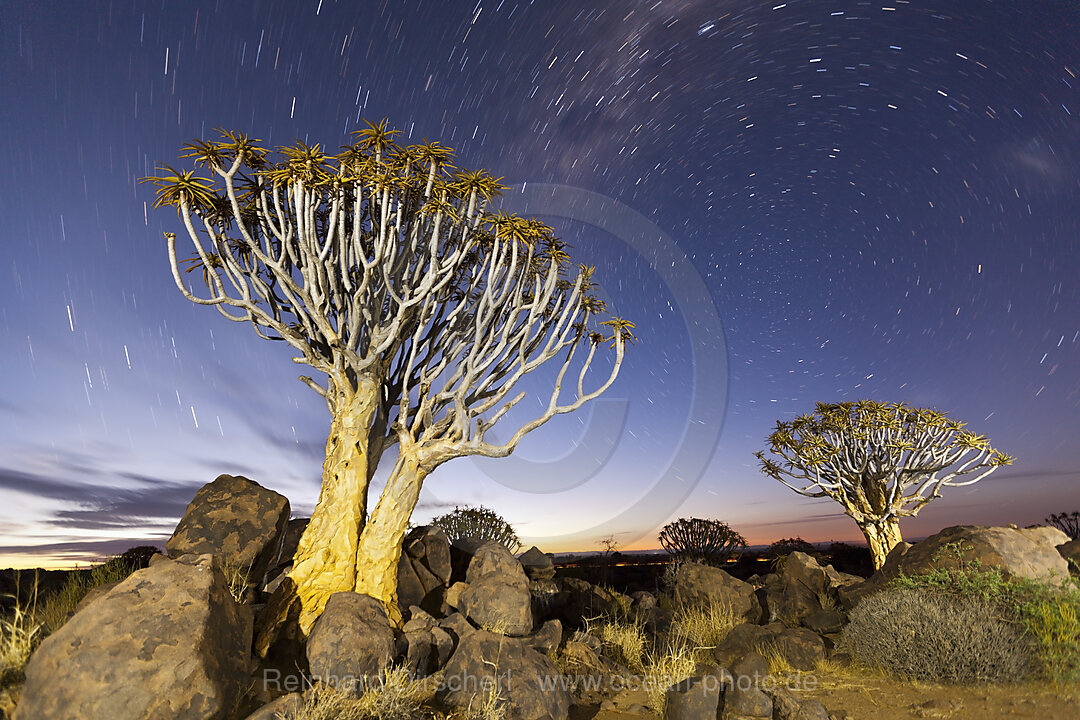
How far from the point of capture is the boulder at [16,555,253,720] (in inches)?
159

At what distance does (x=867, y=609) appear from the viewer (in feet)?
24.1

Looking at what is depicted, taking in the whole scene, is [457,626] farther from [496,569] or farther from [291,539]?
[291,539]

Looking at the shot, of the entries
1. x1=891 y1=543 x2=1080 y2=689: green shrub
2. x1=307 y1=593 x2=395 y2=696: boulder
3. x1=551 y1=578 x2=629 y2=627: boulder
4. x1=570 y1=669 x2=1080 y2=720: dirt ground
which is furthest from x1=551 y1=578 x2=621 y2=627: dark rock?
x1=891 y1=543 x2=1080 y2=689: green shrub

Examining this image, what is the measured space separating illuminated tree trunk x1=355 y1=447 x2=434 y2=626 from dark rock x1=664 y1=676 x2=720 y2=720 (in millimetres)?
3394

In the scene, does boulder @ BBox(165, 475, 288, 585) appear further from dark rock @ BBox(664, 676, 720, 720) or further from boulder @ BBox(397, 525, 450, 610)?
dark rock @ BBox(664, 676, 720, 720)

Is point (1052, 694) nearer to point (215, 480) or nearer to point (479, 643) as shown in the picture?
point (479, 643)

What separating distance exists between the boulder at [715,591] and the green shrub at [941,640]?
337 centimetres

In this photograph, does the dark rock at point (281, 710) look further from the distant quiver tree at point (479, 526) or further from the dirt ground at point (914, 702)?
the distant quiver tree at point (479, 526)

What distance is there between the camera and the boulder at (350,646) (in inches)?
208

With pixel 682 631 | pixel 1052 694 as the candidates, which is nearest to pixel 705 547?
pixel 682 631

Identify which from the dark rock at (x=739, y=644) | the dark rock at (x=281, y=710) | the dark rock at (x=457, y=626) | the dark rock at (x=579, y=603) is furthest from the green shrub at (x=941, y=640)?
the dark rock at (x=281, y=710)

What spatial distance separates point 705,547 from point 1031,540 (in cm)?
1168

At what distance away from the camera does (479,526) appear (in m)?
14.0

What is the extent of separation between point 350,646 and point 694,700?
3.32 metres
